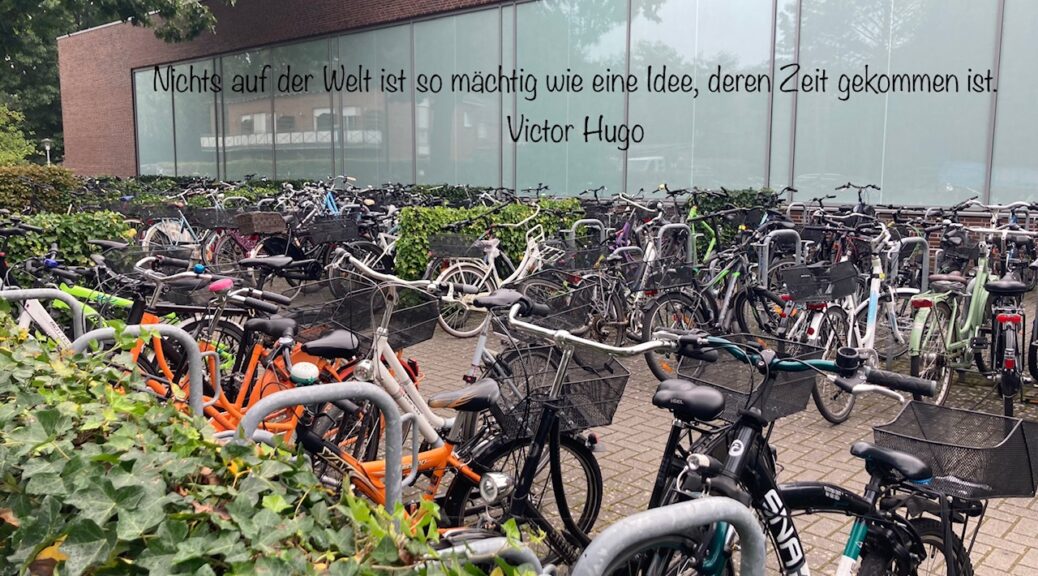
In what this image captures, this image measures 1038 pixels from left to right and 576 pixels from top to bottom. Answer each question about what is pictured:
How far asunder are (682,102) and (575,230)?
16.6 ft

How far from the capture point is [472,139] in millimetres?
16125

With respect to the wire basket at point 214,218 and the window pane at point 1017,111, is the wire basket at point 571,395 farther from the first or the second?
the window pane at point 1017,111

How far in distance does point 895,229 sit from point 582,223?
311 cm

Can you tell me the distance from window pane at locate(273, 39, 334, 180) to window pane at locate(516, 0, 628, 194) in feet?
18.9

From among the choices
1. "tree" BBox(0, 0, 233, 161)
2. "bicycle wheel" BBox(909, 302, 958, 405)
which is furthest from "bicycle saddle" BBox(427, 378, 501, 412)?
"tree" BBox(0, 0, 233, 161)

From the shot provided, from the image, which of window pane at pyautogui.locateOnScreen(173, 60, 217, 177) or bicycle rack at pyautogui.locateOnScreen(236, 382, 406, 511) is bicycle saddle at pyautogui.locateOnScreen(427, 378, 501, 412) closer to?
bicycle rack at pyautogui.locateOnScreen(236, 382, 406, 511)

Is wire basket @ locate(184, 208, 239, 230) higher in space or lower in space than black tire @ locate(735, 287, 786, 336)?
higher

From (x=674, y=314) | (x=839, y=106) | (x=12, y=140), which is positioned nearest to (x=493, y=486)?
(x=674, y=314)

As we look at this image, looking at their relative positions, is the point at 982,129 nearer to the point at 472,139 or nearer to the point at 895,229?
the point at 895,229

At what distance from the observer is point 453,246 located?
7578 millimetres

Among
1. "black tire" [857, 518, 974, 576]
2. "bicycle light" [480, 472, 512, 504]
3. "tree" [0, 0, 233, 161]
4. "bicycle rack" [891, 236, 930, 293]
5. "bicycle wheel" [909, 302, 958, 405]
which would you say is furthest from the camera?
"tree" [0, 0, 233, 161]

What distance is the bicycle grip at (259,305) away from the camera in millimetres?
4156

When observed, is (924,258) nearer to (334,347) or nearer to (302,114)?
(334,347)

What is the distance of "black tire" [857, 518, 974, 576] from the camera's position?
2.42 metres
